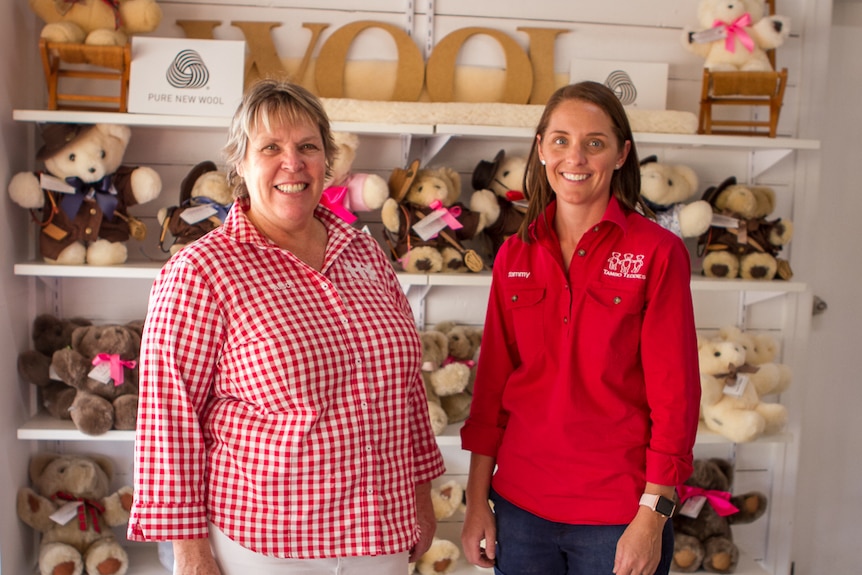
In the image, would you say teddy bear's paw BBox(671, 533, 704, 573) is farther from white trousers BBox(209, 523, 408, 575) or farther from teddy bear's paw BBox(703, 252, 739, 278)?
white trousers BBox(209, 523, 408, 575)

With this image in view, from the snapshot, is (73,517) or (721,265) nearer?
(73,517)

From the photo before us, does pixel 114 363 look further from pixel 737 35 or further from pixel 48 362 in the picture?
pixel 737 35

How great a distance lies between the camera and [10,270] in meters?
2.17

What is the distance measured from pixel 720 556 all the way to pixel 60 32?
2287 millimetres

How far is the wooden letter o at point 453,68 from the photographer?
7.62 feet

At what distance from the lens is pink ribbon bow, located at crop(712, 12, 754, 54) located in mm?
2293

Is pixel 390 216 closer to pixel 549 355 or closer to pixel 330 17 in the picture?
pixel 330 17

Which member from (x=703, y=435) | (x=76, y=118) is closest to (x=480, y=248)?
(x=703, y=435)

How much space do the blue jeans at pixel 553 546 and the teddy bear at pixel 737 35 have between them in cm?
149

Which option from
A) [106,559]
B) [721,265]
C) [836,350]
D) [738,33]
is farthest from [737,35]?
[106,559]

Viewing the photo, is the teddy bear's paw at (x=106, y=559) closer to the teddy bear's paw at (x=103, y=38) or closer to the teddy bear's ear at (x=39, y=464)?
the teddy bear's ear at (x=39, y=464)

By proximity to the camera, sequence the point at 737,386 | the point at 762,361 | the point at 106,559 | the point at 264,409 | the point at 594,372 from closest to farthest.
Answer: the point at 264,409, the point at 594,372, the point at 106,559, the point at 737,386, the point at 762,361

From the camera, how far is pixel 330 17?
2322 millimetres

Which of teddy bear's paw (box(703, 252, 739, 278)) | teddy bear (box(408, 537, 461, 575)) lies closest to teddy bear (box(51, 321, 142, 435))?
teddy bear (box(408, 537, 461, 575))
